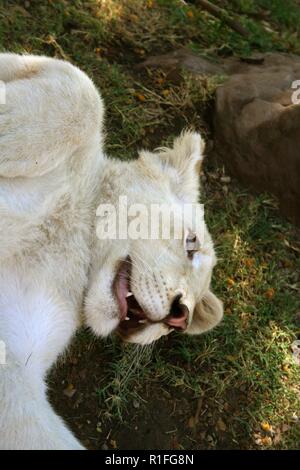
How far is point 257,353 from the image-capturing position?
522cm

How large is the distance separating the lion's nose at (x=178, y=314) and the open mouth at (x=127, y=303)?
14 cm

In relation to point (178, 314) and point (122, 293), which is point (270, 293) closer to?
point (178, 314)

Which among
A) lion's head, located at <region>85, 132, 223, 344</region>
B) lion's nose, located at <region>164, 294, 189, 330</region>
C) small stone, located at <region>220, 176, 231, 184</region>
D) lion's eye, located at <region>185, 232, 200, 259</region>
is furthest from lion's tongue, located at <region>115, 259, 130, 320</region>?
small stone, located at <region>220, 176, 231, 184</region>

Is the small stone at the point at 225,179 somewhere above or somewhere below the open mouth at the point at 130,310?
below

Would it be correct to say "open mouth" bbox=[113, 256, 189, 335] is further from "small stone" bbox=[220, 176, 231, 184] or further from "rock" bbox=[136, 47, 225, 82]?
"rock" bbox=[136, 47, 225, 82]

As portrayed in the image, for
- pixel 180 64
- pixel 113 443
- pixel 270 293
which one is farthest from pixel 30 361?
pixel 180 64

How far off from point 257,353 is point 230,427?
0.66 meters

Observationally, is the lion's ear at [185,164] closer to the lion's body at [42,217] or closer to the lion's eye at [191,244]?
the lion's eye at [191,244]

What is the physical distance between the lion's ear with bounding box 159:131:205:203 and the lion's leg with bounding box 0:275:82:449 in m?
1.24

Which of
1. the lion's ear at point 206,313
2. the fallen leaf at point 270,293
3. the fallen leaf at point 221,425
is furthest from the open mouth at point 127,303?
the fallen leaf at point 270,293

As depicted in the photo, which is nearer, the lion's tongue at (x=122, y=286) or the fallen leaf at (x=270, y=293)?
the lion's tongue at (x=122, y=286)

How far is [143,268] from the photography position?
155 inches

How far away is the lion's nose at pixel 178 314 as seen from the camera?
401 cm

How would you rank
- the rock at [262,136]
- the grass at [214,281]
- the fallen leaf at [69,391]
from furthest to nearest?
the rock at [262,136], the grass at [214,281], the fallen leaf at [69,391]
